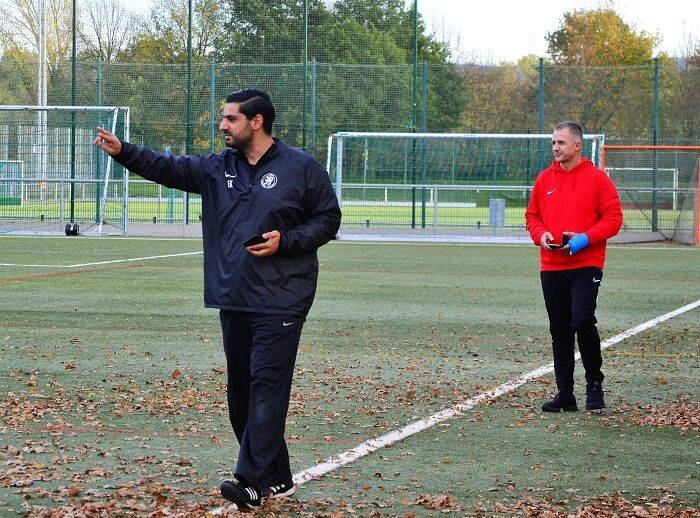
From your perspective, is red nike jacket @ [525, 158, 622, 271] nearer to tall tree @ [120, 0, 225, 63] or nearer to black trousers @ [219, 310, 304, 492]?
black trousers @ [219, 310, 304, 492]

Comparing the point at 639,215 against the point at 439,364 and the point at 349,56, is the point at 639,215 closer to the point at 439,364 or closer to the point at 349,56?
the point at 349,56

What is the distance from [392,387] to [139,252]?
15225 mm

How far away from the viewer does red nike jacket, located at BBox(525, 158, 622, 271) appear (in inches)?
345

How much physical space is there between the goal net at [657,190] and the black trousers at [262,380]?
23.6m

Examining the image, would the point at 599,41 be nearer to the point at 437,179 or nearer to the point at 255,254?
the point at 437,179

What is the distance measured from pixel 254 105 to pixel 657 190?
26.0m

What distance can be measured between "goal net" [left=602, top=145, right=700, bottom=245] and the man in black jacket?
2352 centimetres

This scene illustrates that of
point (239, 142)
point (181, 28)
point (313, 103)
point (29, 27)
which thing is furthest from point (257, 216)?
point (29, 27)

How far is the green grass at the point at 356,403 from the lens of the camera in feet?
21.0

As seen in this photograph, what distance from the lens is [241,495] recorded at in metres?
5.96

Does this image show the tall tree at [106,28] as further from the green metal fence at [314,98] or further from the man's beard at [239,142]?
the man's beard at [239,142]

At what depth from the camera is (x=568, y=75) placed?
36.1 metres

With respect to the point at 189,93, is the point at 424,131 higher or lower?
lower

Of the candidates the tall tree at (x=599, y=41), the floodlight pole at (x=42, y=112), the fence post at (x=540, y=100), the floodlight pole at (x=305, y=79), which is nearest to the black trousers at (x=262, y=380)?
the floodlight pole at (x=42, y=112)
